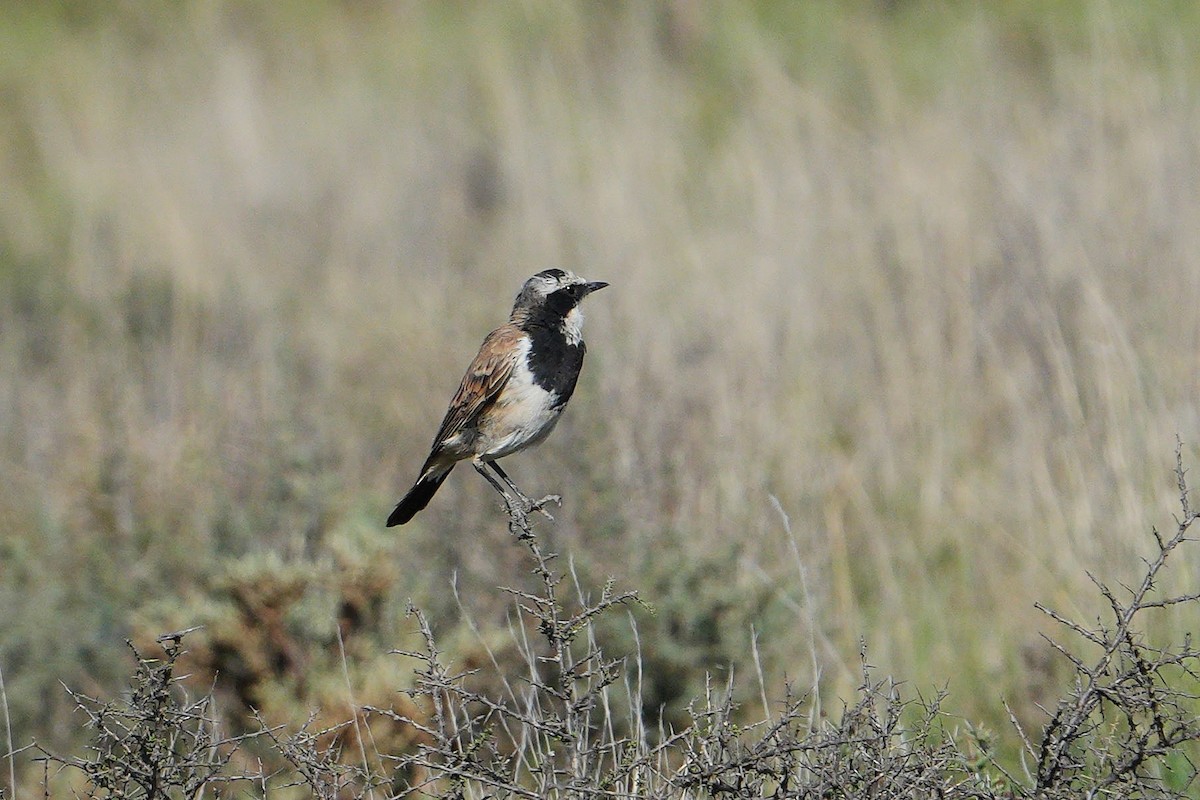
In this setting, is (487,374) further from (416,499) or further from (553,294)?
(416,499)

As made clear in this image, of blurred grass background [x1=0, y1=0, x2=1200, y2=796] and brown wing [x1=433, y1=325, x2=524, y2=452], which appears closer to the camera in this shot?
brown wing [x1=433, y1=325, x2=524, y2=452]

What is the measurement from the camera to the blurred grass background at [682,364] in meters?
5.17

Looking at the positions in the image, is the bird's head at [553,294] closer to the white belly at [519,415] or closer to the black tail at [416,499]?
the white belly at [519,415]

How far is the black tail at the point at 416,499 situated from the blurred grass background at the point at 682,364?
0.33 metres

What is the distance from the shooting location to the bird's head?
181 inches

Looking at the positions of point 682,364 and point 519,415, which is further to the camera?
point 682,364

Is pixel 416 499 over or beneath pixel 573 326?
beneath

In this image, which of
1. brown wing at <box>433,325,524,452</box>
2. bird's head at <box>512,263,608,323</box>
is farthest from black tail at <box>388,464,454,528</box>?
bird's head at <box>512,263,608,323</box>

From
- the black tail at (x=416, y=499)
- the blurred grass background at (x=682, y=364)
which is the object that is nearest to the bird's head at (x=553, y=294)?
the black tail at (x=416, y=499)

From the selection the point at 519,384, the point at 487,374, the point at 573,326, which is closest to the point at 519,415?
the point at 519,384

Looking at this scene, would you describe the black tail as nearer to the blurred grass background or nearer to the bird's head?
the blurred grass background

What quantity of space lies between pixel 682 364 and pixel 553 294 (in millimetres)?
2204

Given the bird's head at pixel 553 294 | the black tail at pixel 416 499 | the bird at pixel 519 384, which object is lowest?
the black tail at pixel 416 499

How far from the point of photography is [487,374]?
460 cm
